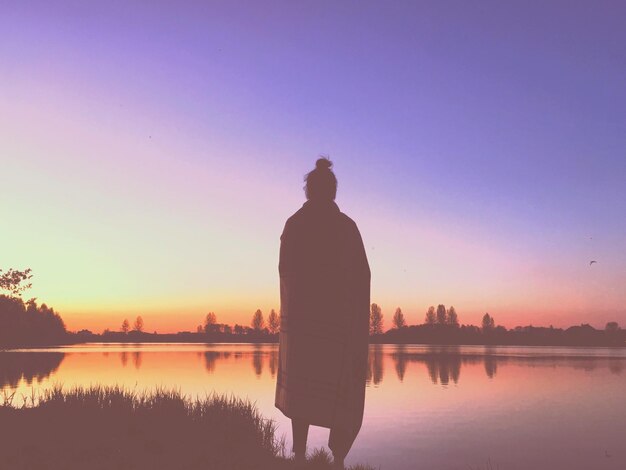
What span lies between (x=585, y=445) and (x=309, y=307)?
18.9 metres

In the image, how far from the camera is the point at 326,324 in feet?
20.9

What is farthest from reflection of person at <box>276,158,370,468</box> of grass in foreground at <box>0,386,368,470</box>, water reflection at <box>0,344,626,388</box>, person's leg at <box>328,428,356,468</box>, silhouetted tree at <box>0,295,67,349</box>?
water reflection at <box>0,344,626,388</box>

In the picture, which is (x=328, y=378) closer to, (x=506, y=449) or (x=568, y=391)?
(x=506, y=449)

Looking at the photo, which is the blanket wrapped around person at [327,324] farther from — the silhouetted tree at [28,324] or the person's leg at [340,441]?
the silhouetted tree at [28,324]

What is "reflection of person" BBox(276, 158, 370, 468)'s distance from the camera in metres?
6.36

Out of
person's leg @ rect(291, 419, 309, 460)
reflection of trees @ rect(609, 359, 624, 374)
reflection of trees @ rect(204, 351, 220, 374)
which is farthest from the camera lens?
reflection of trees @ rect(609, 359, 624, 374)

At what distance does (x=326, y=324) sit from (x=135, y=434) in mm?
4710

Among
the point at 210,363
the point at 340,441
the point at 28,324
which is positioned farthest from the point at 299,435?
the point at 210,363

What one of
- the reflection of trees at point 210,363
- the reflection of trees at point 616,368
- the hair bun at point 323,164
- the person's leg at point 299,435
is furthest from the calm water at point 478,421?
the reflection of trees at point 616,368

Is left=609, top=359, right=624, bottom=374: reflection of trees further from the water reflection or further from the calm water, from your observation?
the calm water

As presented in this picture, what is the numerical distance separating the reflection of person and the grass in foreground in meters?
0.98

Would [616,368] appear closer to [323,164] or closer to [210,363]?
[210,363]

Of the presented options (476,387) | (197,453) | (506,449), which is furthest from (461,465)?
(476,387)

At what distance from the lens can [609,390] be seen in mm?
38250
